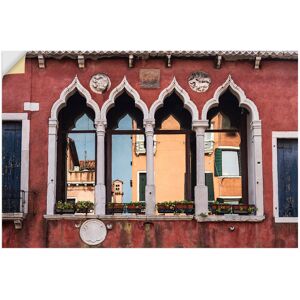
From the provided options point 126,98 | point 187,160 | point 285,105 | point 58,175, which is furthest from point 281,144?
point 58,175

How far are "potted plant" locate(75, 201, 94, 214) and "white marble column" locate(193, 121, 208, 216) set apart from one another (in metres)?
2.30

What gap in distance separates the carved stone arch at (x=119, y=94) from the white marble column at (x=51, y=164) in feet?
3.64

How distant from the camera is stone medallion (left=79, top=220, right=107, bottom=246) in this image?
1734 centimetres

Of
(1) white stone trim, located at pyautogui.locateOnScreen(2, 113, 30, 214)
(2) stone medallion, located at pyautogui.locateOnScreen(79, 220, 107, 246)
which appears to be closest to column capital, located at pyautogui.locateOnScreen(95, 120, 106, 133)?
(1) white stone trim, located at pyautogui.locateOnScreen(2, 113, 30, 214)

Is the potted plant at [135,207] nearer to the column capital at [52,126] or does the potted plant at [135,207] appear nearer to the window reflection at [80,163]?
the window reflection at [80,163]

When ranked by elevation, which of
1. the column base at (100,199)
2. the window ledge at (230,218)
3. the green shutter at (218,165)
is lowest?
the window ledge at (230,218)

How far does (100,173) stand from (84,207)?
819mm

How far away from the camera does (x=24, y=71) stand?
59.7ft

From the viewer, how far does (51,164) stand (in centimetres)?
1775

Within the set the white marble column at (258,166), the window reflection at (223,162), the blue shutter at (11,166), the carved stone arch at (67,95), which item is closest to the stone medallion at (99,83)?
the carved stone arch at (67,95)

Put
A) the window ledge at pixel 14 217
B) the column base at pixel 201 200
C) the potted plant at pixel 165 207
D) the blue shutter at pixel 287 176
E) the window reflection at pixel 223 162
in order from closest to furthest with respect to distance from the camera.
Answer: the window ledge at pixel 14 217
the column base at pixel 201 200
the potted plant at pixel 165 207
the blue shutter at pixel 287 176
the window reflection at pixel 223 162

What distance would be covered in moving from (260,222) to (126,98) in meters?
4.18

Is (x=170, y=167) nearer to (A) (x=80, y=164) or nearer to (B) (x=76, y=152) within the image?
(A) (x=80, y=164)

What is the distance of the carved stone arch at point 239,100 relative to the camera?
1809cm
